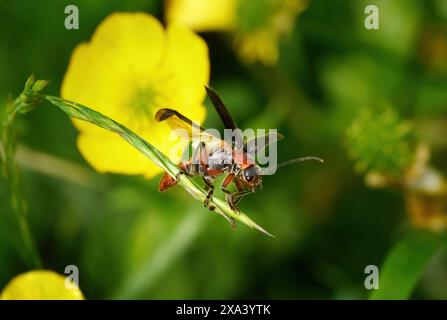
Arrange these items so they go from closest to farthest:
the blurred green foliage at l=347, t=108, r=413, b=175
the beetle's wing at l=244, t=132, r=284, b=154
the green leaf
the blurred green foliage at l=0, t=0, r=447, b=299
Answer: the beetle's wing at l=244, t=132, r=284, b=154 < the green leaf < the blurred green foliage at l=347, t=108, r=413, b=175 < the blurred green foliage at l=0, t=0, r=447, b=299

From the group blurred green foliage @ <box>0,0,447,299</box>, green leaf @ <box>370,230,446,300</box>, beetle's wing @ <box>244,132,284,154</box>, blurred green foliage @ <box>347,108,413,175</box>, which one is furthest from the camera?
blurred green foliage @ <box>0,0,447,299</box>

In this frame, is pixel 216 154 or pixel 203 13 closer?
pixel 216 154

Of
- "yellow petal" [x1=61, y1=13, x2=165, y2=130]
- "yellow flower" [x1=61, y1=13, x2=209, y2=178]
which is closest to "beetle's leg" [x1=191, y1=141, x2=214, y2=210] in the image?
"yellow flower" [x1=61, y1=13, x2=209, y2=178]

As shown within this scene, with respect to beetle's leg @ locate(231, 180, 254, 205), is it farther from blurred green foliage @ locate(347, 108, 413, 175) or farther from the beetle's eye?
blurred green foliage @ locate(347, 108, 413, 175)

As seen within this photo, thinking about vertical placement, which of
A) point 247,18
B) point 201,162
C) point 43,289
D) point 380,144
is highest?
point 247,18

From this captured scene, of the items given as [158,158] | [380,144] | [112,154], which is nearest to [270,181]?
[380,144]

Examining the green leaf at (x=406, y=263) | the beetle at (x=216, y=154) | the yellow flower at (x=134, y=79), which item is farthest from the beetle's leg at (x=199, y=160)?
the green leaf at (x=406, y=263)

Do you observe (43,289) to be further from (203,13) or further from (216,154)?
(203,13)
